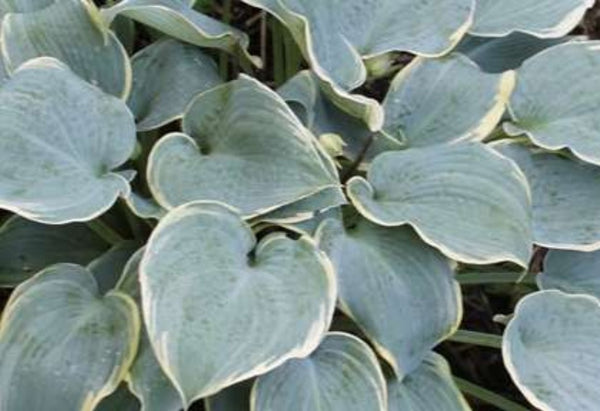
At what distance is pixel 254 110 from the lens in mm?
1404

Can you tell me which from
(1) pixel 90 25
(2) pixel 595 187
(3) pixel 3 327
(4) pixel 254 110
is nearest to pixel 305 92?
(4) pixel 254 110

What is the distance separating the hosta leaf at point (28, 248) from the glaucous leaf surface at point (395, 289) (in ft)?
1.26

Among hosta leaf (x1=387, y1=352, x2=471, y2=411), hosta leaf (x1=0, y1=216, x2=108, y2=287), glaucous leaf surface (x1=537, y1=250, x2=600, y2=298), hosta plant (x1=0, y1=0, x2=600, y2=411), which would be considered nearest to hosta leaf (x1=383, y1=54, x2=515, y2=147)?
hosta plant (x1=0, y1=0, x2=600, y2=411)

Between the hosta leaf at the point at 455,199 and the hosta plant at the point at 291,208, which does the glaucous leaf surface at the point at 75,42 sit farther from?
the hosta leaf at the point at 455,199

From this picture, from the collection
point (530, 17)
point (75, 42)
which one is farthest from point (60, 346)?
point (530, 17)

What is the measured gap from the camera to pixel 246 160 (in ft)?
4.59

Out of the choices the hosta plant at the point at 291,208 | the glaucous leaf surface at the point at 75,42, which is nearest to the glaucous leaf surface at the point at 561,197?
the hosta plant at the point at 291,208

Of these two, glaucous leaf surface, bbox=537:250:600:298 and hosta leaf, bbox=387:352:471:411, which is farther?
glaucous leaf surface, bbox=537:250:600:298

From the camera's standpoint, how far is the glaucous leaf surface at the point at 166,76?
1.56 m

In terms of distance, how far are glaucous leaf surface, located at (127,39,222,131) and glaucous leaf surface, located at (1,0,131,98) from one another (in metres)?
0.06

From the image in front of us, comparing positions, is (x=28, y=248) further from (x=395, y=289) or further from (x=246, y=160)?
(x=395, y=289)

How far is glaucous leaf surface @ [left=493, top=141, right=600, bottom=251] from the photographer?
1.50 meters

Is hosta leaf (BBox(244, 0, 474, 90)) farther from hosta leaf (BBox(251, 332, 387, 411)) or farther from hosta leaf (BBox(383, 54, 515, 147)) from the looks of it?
hosta leaf (BBox(251, 332, 387, 411))

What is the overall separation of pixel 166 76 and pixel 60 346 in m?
0.45
